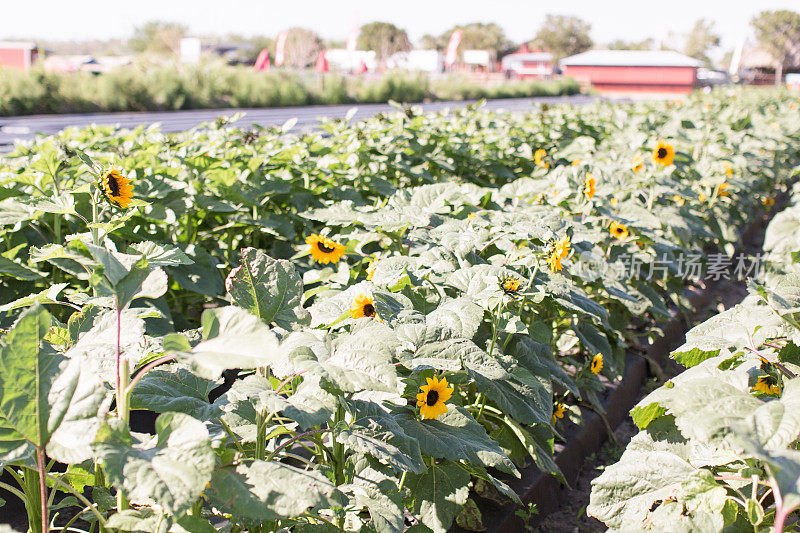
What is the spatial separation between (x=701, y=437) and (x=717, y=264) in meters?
4.04

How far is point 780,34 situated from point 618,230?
6693 cm

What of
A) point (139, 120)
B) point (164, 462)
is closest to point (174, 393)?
point (164, 462)

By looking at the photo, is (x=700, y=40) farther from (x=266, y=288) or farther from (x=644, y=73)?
(x=266, y=288)

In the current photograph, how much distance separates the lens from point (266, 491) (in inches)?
40.1

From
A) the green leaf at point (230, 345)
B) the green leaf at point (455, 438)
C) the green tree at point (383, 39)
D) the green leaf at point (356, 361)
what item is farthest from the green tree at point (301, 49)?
the green leaf at point (230, 345)

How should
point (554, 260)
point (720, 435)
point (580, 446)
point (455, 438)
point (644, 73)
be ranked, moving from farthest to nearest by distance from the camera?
point (644, 73), point (580, 446), point (554, 260), point (455, 438), point (720, 435)

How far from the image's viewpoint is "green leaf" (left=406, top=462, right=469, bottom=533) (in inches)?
63.7

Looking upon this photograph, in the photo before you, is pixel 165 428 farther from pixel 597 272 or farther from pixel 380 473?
pixel 597 272

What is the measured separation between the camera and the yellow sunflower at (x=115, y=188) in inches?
68.7

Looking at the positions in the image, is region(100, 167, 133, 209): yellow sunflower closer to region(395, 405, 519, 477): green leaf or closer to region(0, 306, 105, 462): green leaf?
region(0, 306, 105, 462): green leaf

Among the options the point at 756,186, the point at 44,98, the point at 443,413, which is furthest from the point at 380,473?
the point at 44,98

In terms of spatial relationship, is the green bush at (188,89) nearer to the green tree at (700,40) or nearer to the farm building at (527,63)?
the farm building at (527,63)

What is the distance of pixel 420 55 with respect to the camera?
56.3 metres

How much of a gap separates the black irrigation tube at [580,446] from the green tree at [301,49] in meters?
46.6
